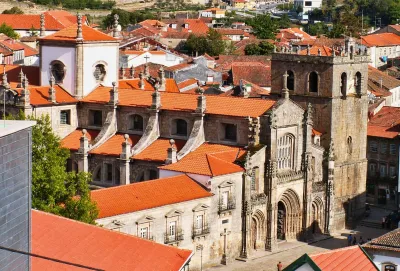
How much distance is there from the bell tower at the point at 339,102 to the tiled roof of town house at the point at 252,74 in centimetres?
3263

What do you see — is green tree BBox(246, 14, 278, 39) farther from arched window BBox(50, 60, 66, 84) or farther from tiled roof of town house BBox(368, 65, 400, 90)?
arched window BBox(50, 60, 66, 84)

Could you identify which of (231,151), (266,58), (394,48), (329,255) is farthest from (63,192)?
(394,48)

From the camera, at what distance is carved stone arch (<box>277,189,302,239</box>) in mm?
71375

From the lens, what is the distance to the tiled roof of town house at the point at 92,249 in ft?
145

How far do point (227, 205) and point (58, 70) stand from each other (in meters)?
16.1

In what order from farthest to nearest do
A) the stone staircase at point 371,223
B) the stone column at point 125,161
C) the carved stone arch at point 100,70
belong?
the stone staircase at point 371,223, the carved stone arch at point 100,70, the stone column at point 125,161

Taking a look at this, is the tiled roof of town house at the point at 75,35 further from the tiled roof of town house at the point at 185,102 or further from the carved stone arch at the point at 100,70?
the tiled roof of town house at the point at 185,102

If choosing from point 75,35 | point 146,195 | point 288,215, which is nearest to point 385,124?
point 288,215

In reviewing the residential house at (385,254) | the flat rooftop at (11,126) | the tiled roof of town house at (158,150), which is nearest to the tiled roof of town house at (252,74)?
the tiled roof of town house at (158,150)

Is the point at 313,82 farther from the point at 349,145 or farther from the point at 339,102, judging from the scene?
the point at 349,145

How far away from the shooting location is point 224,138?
69875mm

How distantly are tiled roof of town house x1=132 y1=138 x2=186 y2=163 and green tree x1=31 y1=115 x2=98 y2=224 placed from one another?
1056cm

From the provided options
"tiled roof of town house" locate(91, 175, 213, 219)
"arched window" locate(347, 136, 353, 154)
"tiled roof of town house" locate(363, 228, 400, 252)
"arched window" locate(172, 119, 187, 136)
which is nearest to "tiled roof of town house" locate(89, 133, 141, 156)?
"arched window" locate(172, 119, 187, 136)

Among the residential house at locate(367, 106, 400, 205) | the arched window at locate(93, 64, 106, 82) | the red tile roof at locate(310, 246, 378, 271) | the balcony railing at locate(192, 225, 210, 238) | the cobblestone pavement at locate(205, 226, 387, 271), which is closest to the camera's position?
the red tile roof at locate(310, 246, 378, 271)
